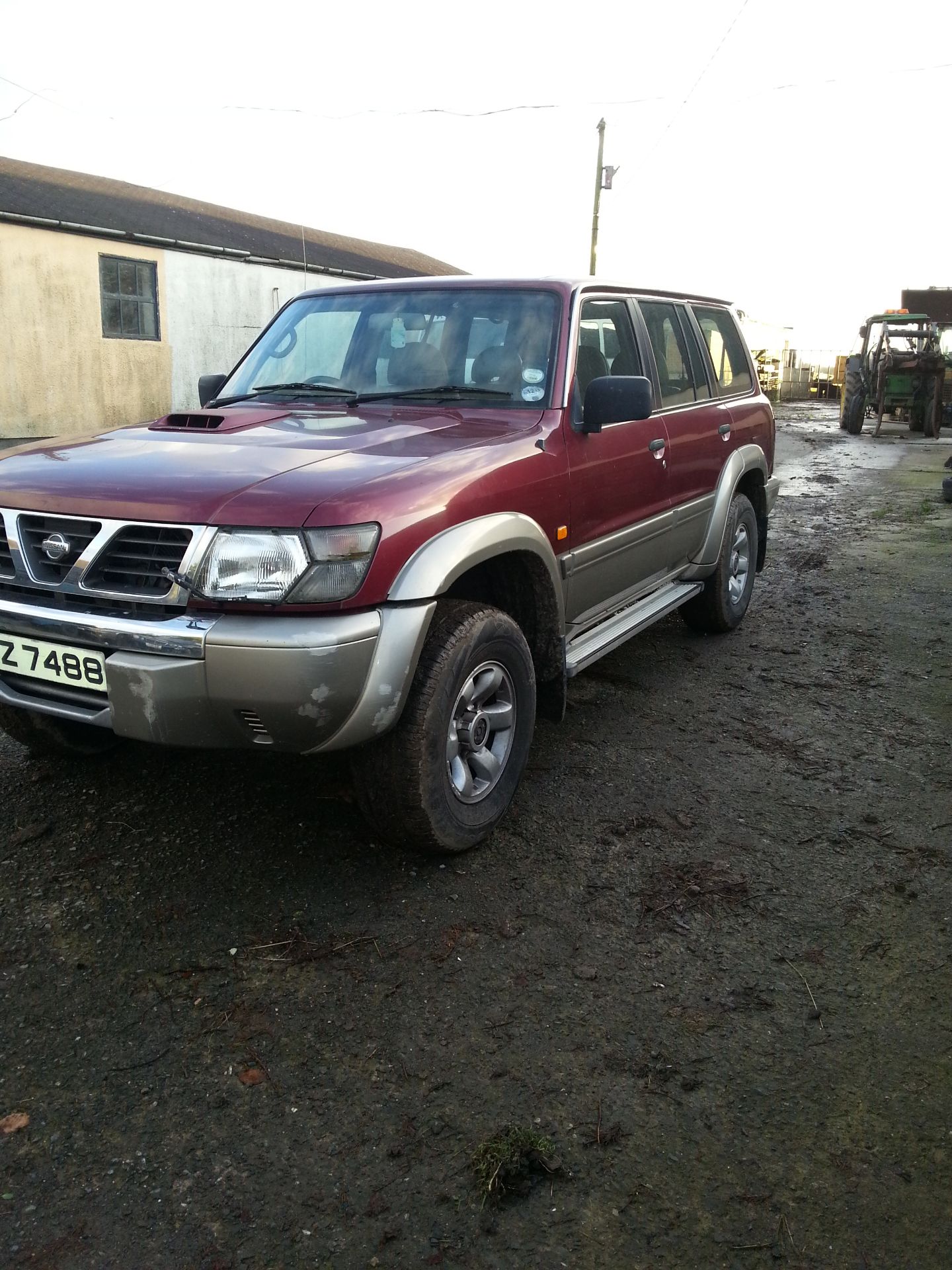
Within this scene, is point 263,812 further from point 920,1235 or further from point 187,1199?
point 920,1235

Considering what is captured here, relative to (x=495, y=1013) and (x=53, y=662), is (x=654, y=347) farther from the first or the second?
(x=495, y=1013)

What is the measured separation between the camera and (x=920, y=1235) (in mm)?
1871

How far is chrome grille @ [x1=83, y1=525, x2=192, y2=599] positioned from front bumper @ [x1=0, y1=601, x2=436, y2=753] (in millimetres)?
99

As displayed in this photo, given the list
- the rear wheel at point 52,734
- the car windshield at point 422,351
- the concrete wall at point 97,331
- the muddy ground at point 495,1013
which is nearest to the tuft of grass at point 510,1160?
the muddy ground at point 495,1013

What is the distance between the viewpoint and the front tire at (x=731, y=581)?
5.62 metres

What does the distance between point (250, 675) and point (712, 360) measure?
3.76m

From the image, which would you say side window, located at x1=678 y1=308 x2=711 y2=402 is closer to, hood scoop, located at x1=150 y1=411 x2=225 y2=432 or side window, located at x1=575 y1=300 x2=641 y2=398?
side window, located at x1=575 y1=300 x2=641 y2=398

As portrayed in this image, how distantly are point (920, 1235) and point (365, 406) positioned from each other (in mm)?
3035

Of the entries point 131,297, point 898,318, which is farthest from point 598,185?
point 131,297

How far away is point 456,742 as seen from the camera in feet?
10.3

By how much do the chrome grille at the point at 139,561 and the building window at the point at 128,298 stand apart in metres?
16.2

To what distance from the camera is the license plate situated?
2.72 metres

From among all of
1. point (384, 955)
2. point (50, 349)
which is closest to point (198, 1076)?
point (384, 955)

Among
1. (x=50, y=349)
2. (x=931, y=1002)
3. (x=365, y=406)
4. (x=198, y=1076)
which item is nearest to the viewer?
(x=198, y=1076)
